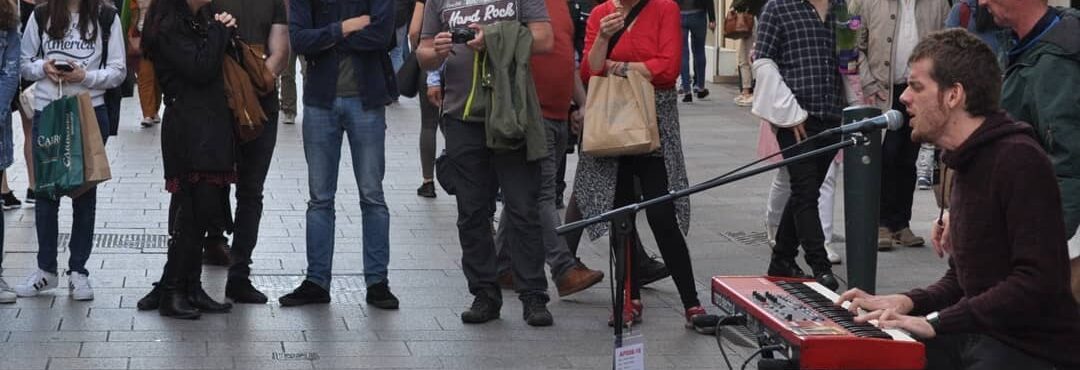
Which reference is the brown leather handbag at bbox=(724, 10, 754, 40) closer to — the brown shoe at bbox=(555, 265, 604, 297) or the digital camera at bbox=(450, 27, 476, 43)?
the brown shoe at bbox=(555, 265, 604, 297)

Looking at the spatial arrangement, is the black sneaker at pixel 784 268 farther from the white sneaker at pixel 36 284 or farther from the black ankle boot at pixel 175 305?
the white sneaker at pixel 36 284

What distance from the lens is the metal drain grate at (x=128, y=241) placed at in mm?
9867

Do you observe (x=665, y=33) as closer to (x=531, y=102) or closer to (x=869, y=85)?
(x=531, y=102)

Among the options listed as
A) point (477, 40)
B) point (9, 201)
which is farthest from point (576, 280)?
point (9, 201)

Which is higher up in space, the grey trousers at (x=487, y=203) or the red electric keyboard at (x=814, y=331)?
the red electric keyboard at (x=814, y=331)

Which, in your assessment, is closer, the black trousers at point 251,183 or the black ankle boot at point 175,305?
the black ankle boot at point 175,305

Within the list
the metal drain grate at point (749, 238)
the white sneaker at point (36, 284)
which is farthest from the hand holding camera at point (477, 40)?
the metal drain grate at point (749, 238)

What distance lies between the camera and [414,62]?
342 inches

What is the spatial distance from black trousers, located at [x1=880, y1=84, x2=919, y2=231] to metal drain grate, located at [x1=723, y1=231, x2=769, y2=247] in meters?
0.76

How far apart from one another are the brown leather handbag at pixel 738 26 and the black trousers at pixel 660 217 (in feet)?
38.1

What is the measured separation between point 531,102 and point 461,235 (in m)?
0.73

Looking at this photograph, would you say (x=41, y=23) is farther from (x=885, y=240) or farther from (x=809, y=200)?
(x=885, y=240)

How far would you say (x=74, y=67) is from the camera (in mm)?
8211

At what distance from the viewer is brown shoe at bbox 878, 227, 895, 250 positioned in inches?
398
